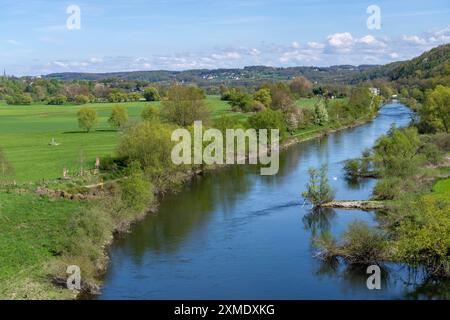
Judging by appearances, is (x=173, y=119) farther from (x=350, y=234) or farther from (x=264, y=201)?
(x=350, y=234)

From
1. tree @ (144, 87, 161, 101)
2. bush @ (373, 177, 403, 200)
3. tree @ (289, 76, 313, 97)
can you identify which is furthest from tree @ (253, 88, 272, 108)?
bush @ (373, 177, 403, 200)

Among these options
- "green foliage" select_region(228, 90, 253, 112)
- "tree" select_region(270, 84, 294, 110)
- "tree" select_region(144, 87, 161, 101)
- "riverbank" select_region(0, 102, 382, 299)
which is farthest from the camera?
"tree" select_region(144, 87, 161, 101)

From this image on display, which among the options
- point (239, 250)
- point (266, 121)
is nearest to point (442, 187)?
point (239, 250)

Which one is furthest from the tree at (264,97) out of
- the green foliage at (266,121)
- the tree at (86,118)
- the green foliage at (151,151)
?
the green foliage at (151,151)

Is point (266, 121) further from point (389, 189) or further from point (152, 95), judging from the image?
Result: point (152, 95)

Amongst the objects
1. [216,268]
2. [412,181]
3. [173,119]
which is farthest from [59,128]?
[216,268]
